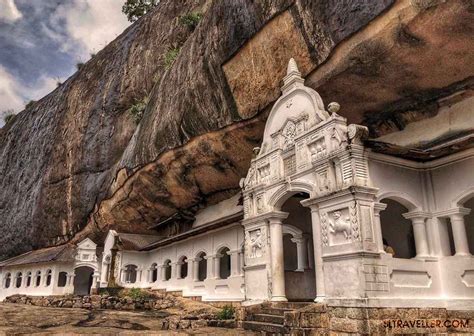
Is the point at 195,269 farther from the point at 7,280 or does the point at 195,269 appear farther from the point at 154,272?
the point at 7,280

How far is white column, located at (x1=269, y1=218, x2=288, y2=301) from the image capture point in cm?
1130

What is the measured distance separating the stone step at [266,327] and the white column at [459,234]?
173 inches

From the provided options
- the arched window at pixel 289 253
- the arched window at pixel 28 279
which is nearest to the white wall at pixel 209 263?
the arched window at pixel 289 253

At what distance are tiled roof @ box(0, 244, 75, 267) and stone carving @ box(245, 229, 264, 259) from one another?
20581 mm

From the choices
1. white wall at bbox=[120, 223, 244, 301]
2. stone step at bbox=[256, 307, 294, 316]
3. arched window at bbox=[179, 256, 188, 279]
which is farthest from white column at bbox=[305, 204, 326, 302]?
arched window at bbox=[179, 256, 188, 279]

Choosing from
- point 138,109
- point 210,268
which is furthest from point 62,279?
point 210,268

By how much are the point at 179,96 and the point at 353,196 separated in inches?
417

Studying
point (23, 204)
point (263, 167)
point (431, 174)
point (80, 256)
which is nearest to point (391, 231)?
point (431, 174)

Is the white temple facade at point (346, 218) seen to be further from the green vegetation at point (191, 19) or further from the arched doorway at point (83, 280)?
the arched doorway at point (83, 280)

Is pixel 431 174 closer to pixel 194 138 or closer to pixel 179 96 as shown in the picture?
pixel 194 138

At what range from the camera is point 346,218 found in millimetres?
9336

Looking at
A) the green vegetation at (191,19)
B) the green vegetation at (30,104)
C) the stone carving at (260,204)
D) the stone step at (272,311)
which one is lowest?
the stone step at (272,311)

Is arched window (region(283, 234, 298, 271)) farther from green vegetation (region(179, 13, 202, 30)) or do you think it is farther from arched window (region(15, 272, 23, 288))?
arched window (region(15, 272, 23, 288))

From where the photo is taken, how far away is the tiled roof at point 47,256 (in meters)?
28.7
